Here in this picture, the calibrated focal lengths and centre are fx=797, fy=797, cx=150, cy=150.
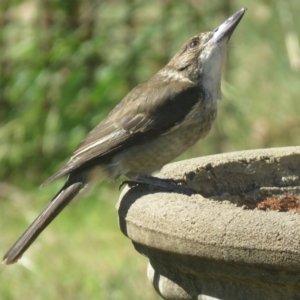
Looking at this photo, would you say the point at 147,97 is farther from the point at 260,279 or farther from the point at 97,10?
the point at 97,10

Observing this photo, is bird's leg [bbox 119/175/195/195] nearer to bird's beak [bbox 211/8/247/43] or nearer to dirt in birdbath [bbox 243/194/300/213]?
dirt in birdbath [bbox 243/194/300/213]

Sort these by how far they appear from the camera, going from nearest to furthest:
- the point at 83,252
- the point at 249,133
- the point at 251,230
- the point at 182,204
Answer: the point at 251,230 → the point at 182,204 → the point at 83,252 → the point at 249,133

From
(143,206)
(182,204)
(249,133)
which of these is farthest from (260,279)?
(249,133)

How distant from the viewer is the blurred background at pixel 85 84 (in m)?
5.58

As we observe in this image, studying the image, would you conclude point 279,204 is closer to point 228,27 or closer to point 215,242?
point 215,242

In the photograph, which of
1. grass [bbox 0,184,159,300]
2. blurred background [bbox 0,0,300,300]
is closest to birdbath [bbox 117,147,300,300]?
A: grass [bbox 0,184,159,300]

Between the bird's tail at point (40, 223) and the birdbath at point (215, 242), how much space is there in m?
0.52

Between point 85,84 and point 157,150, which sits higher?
point 157,150

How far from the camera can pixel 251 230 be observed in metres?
2.11

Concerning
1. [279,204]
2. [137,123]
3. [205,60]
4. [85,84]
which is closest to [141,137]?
[137,123]

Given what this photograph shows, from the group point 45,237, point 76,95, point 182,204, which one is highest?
point 182,204

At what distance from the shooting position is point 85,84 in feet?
19.0

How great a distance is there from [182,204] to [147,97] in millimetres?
1286

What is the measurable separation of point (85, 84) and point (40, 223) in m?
2.65
